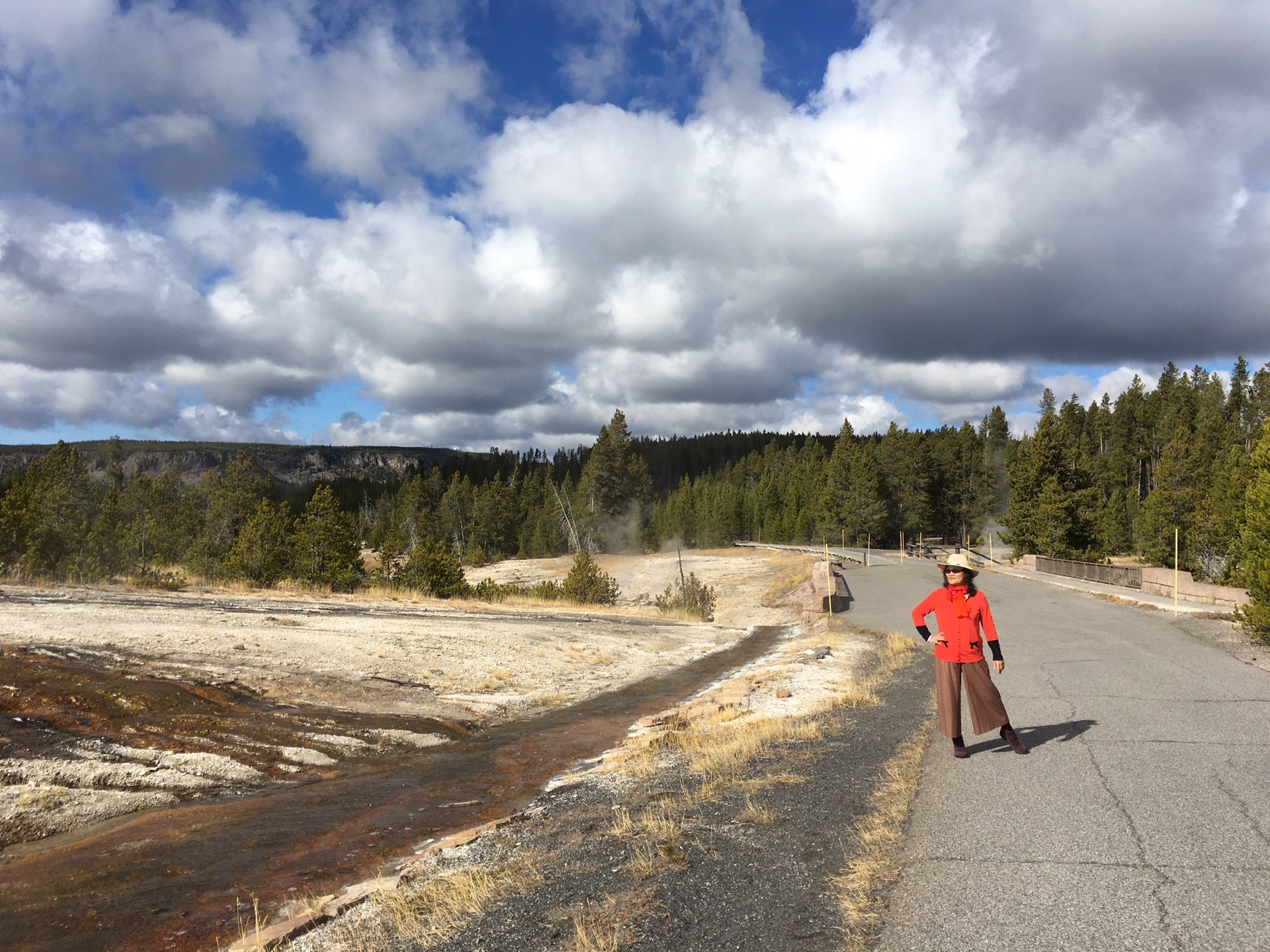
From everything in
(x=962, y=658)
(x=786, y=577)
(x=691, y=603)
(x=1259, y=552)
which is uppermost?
(x=1259, y=552)

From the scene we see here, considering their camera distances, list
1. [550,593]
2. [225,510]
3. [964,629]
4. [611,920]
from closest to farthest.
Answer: [611,920] < [964,629] < [550,593] < [225,510]

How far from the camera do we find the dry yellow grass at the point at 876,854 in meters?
4.39

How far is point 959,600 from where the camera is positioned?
7766 mm

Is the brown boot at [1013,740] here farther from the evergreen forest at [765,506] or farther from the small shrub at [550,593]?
the small shrub at [550,593]

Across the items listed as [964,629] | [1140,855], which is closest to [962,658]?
[964,629]

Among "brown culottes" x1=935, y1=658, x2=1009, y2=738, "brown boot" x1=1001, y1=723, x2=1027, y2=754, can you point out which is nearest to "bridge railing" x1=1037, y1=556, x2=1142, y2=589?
"brown boot" x1=1001, y1=723, x2=1027, y2=754

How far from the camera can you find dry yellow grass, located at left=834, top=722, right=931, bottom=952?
439 centimetres

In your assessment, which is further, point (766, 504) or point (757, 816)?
point (766, 504)

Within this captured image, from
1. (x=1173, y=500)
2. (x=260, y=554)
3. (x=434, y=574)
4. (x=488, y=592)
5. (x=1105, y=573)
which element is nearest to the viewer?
(x=260, y=554)

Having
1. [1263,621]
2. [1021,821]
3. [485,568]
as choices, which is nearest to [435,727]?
[1021,821]

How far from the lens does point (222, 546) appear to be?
42.1 metres

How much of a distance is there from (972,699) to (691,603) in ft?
101

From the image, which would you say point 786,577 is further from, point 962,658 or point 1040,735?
point 962,658

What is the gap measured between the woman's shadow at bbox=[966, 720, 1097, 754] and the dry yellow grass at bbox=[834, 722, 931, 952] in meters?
0.82
